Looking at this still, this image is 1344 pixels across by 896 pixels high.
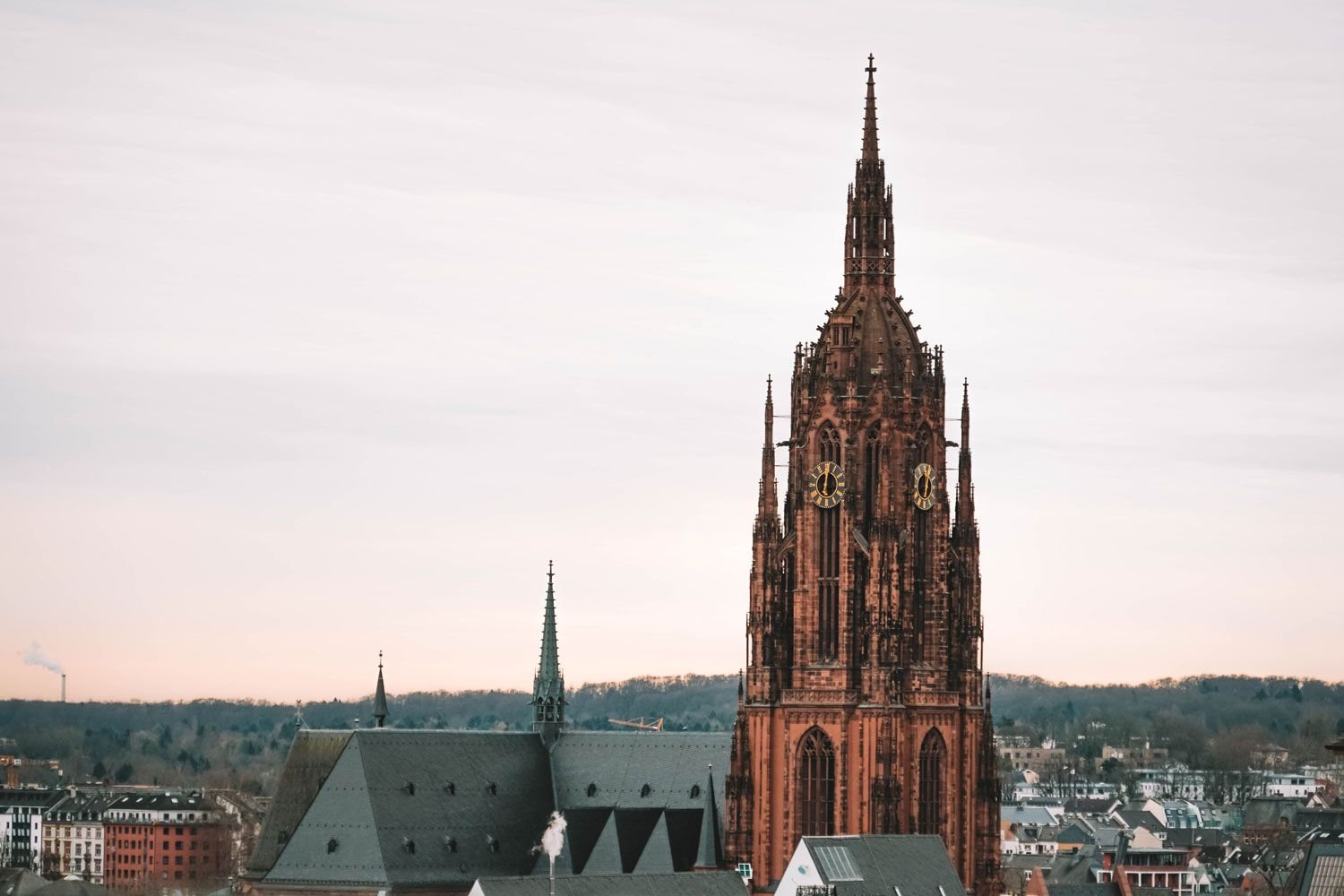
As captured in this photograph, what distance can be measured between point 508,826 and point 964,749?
19595mm

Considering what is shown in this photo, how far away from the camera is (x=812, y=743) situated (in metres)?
125

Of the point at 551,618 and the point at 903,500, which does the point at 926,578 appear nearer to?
the point at 903,500

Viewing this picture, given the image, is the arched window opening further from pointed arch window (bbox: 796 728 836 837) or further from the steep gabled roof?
the steep gabled roof

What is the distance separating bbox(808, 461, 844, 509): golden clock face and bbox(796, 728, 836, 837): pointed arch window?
30.4 feet

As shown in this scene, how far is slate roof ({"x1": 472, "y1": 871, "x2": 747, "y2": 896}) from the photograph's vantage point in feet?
350

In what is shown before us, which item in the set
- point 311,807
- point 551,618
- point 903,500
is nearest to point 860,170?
point 903,500

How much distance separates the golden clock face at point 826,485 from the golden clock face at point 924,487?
3.17 m

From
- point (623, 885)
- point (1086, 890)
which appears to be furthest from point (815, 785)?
point (1086, 890)

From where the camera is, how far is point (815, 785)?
12431 cm

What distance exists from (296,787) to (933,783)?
28879mm

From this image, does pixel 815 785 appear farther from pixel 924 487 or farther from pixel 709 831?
pixel 924 487

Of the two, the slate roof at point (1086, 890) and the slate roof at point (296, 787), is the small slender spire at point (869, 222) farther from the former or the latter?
the slate roof at point (1086, 890)

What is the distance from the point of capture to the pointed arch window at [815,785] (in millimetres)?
123312

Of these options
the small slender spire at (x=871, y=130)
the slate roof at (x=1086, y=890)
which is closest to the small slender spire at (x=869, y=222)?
the small slender spire at (x=871, y=130)
